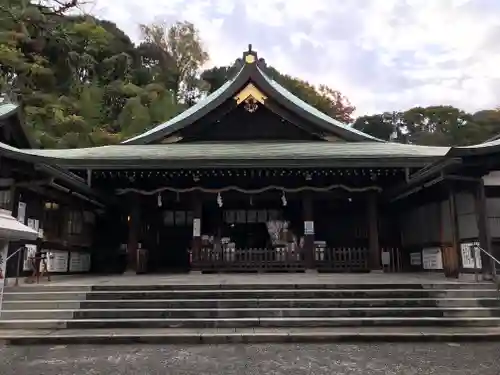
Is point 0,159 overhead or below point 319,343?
overhead

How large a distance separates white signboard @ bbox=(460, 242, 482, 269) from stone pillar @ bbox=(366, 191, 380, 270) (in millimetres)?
2787

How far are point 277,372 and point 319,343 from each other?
1.70 m

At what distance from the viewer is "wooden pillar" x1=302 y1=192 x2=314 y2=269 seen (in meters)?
13.2

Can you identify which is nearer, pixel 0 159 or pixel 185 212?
pixel 0 159

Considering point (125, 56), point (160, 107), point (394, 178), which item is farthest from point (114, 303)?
point (125, 56)

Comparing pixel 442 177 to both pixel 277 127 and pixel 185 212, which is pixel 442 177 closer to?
pixel 277 127

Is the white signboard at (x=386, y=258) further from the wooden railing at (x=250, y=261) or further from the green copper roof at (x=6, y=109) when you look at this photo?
the green copper roof at (x=6, y=109)

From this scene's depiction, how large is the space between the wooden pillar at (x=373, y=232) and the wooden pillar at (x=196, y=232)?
5.10m

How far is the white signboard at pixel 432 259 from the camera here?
12.5 metres

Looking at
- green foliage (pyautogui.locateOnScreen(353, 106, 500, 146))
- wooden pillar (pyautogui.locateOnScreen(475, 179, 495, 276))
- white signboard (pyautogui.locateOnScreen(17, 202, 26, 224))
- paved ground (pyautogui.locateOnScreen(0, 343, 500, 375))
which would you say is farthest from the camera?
green foliage (pyautogui.locateOnScreen(353, 106, 500, 146))

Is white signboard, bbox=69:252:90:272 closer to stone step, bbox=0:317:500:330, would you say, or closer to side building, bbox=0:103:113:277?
side building, bbox=0:103:113:277

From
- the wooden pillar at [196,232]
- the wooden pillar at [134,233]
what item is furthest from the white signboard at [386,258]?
the wooden pillar at [134,233]

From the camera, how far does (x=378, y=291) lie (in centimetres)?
857

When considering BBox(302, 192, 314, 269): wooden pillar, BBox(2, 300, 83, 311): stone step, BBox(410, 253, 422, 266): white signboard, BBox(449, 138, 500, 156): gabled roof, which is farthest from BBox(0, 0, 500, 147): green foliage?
BBox(2, 300, 83, 311): stone step
